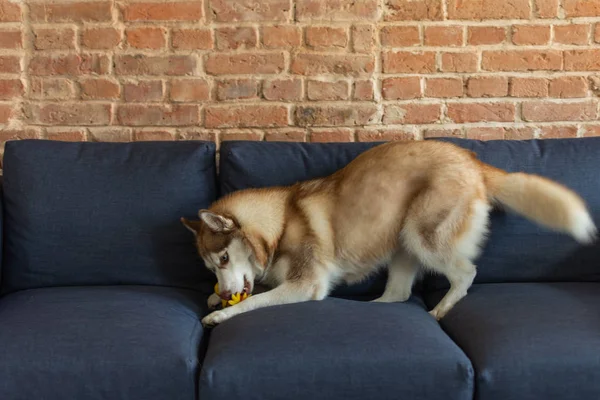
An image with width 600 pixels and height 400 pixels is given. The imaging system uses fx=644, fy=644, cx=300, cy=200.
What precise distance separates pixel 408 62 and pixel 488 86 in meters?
0.36

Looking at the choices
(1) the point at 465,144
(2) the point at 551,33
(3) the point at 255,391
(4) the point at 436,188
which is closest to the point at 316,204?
(4) the point at 436,188

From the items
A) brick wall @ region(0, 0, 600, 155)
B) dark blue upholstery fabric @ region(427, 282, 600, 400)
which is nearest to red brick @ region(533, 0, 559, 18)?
brick wall @ region(0, 0, 600, 155)

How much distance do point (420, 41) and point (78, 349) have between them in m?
1.86

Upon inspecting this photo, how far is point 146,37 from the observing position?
2.75 metres

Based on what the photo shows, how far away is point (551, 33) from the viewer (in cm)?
275

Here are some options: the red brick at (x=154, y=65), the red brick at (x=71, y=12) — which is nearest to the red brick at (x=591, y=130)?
the red brick at (x=154, y=65)

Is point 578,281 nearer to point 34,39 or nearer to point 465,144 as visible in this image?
point 465,144

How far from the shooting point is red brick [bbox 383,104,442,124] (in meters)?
2.80

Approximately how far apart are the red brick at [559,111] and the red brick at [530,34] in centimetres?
26

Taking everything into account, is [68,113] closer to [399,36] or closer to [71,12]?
[71,12]

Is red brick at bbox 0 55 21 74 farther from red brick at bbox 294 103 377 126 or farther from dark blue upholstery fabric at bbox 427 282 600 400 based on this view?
dark blue upholstery fabric at bbox 427 282 600 400

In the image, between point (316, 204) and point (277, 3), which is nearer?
point (316, 204)

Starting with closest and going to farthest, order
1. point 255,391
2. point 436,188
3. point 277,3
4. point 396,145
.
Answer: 1. point 255,391
2. point 436,188
3. point 396,145
4. point 277,3

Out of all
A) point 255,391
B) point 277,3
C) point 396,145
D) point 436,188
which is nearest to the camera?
point 255,391
